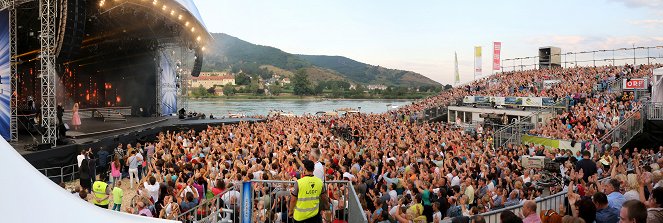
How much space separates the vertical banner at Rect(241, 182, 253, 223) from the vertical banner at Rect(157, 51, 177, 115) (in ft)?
82.6

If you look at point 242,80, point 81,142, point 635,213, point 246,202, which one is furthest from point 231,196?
point 242,80

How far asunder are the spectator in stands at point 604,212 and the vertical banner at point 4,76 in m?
16.0

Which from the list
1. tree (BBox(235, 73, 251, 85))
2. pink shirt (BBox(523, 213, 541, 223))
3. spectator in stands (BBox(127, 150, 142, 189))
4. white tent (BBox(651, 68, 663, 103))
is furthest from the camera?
tree (BBox(235, 73, 251, 85))

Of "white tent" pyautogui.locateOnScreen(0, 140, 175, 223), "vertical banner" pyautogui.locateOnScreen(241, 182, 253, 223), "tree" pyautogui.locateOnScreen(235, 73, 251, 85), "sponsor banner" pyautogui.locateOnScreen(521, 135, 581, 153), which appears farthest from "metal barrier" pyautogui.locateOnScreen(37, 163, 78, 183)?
"tree" pyautogui.locateOnScreen(235, 73, 251, 85)

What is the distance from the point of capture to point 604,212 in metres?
5.50

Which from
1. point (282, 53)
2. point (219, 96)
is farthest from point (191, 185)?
point (282, 53)

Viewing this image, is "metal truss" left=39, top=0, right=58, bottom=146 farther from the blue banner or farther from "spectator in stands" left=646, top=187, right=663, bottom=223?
the blue banner

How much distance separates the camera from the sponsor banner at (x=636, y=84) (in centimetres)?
2266

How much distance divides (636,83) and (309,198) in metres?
22.8

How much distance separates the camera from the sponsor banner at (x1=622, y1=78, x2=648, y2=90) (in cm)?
2266

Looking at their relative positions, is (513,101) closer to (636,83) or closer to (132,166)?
(636,83)

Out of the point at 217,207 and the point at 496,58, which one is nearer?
the point at 217,207

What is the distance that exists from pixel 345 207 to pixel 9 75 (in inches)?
509

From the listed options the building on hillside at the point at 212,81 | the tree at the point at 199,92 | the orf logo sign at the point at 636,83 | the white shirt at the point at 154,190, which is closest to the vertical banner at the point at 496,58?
the orf logo sign at the point at 636,83
